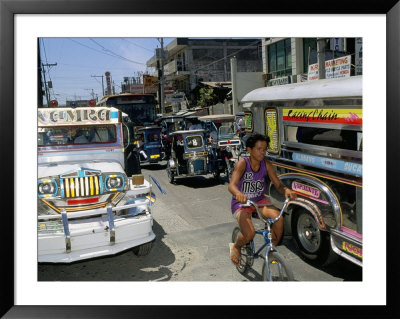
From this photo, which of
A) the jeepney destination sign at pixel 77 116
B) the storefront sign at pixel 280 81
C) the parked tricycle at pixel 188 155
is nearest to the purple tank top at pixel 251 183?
the jeepney destination sign at pixel 77 116

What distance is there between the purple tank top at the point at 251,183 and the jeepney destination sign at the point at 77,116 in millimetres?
3341

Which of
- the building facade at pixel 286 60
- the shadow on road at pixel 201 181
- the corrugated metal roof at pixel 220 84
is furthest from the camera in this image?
the corrugated metal roof at pixel 220 84

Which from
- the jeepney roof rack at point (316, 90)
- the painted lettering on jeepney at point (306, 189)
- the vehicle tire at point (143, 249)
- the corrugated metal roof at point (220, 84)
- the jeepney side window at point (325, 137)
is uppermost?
the corrugated metal roof at point (220, 84)

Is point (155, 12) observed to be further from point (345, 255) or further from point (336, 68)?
point (336, 68)

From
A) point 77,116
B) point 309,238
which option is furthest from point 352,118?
point 77,116

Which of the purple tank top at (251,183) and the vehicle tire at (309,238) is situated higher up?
the purple tank top at (251,183)

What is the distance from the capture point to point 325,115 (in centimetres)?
468

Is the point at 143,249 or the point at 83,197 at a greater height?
the point at 83,197

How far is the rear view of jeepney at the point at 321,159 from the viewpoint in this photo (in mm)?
4367

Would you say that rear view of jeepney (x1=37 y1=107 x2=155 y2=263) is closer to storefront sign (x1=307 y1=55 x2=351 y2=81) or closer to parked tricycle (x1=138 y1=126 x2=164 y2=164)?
storefront sign (x1=307 y1=55 x2=351 y2=81)

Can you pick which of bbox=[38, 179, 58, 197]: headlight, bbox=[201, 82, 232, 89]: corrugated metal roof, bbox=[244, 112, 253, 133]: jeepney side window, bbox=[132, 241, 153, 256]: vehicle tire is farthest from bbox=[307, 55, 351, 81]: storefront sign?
bbox=[201, 82, 232, 89]: corrugated metal roof

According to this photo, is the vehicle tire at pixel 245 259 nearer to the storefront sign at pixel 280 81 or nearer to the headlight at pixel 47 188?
the headlight at pixel 47 188

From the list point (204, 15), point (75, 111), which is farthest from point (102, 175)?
point (204, 15)

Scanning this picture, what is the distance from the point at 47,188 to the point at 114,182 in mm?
940
